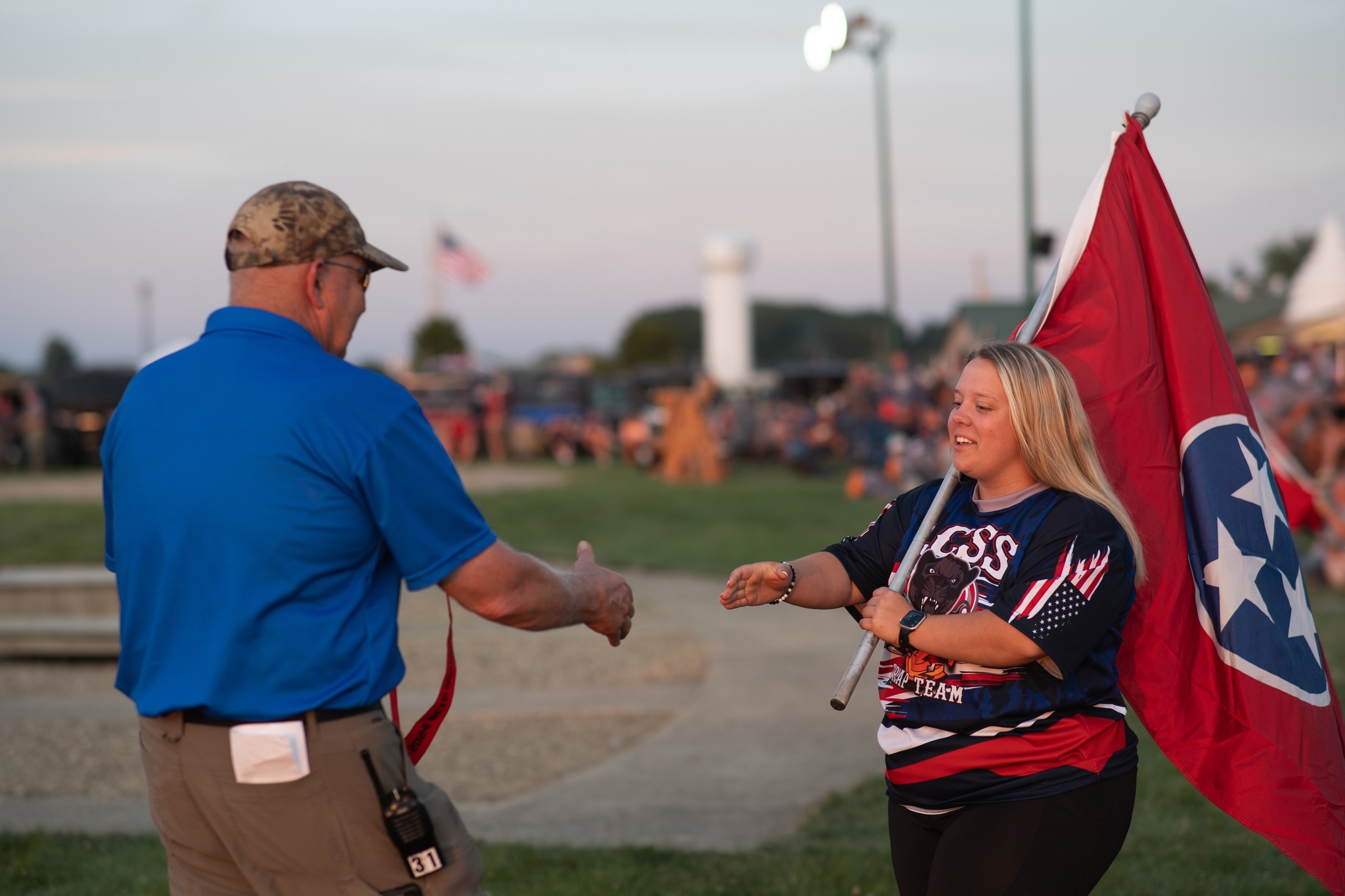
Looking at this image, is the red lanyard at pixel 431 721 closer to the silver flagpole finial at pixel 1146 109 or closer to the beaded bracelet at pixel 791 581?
the beaded bracelet at pixel 791 581

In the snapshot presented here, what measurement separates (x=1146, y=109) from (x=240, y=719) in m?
3.13

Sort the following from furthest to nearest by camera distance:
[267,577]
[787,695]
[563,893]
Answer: [787,695], [563,893], [267,577]

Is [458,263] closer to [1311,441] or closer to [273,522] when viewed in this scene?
[1311,441]

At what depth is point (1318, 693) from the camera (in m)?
3.40

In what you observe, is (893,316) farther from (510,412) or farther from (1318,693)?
(1318,693)

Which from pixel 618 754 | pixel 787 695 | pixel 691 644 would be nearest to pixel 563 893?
pixel 618 754

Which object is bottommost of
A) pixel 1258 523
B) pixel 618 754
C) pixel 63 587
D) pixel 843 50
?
pixel 618 754

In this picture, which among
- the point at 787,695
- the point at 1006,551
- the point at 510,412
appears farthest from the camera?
the point at 510,412

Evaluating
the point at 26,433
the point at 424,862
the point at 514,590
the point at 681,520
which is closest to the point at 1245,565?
the point at 514,590

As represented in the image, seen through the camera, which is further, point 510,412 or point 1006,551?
point 510,412

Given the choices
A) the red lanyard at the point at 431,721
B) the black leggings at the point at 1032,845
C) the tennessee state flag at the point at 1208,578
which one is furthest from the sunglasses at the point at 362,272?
the tennessee state flag at the point at 1208,578

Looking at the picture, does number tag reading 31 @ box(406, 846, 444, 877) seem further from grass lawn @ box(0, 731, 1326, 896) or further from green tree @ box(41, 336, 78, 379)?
green tree @ box(41, 336, 78, 379)

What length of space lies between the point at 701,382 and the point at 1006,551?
2114cm

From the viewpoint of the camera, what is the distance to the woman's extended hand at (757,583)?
10.3ft
